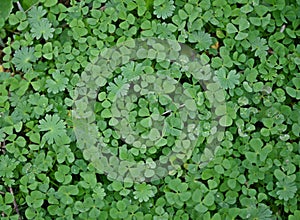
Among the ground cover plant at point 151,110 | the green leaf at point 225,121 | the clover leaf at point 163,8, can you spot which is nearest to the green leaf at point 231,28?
the ground cover plant at point 151,110

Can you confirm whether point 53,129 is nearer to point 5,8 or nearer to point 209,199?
point 5,8

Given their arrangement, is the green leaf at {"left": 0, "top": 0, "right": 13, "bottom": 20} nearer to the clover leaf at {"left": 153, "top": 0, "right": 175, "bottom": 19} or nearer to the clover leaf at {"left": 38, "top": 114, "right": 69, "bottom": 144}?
the clover leaf at {"left": 38, "top": 114, "right": 69, "bottom": 144}

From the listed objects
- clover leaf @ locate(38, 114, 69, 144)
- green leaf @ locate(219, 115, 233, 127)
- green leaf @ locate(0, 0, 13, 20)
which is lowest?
green leaf @ locate(219, 115, 233, 127)

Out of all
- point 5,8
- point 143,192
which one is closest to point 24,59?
point 5,8

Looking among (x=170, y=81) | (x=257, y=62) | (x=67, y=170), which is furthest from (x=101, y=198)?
(x=257, y=62)

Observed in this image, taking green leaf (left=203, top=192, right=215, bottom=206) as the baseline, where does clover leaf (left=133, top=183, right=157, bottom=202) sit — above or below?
above

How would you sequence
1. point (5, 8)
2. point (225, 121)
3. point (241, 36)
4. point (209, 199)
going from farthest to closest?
1. point (5, 8)
2. point (241, 36)
3. point (225, 121)
4. point (209, 199)

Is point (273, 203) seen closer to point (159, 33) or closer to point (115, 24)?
point (159, 33)

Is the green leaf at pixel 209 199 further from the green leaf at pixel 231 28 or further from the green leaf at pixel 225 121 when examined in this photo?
the green leaf at pixel 231 28

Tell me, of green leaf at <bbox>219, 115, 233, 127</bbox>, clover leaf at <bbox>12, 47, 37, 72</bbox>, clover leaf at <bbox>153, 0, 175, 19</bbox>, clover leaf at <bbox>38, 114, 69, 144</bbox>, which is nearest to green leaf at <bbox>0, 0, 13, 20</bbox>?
clover leaf at <bbox>12, 47, 37, 72</bbox>
